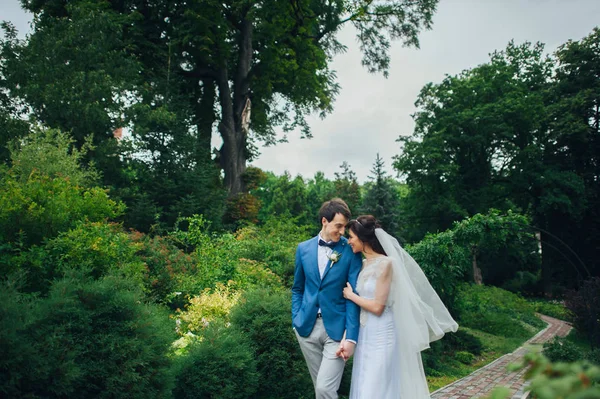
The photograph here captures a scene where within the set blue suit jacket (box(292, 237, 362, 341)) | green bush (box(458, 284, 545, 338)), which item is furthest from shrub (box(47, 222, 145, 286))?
green bush (box(458, 284, 545, 338))

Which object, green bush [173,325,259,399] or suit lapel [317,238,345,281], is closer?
suit lapel [317,238,345,281]

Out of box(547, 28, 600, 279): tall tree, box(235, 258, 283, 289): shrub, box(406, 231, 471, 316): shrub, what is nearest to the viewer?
box(235, 258, 283, 289): shrub

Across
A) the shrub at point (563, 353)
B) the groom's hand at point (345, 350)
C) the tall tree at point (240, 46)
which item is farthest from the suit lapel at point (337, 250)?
the tall tree at point (240, 46)

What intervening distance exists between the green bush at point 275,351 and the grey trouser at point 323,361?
189 centimetres

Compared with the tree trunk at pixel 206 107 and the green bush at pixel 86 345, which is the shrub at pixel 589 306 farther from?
the tree trunk at pixel 206 107

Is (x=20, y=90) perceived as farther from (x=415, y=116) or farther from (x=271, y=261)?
(x=415, y=116)

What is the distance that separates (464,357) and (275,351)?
20.9ft

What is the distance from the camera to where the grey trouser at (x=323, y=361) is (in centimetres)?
402

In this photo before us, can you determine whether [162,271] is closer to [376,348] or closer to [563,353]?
[376,348]

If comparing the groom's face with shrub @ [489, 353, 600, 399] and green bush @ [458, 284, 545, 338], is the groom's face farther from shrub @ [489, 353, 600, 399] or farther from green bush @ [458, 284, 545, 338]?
green bush @ [458, 284, 545, 338]

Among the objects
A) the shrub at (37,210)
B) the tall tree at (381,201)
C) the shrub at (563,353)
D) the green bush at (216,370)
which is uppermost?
the tall tree at (381,201)

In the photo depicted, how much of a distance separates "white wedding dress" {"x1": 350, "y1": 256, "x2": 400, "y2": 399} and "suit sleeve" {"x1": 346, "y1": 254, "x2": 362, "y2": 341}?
0.74ft

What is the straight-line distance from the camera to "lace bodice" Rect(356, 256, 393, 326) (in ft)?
14.4

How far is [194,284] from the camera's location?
31.1 feet
